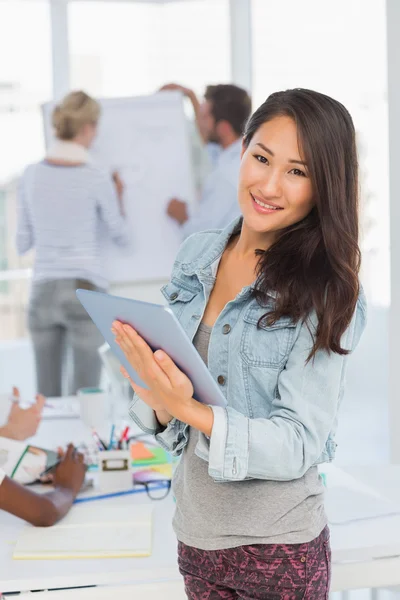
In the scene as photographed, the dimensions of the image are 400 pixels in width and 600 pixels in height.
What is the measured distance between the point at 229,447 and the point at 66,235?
2521 mm

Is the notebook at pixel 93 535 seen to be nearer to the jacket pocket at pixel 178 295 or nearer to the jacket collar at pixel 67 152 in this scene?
the jacket pocket at pixel 178 295

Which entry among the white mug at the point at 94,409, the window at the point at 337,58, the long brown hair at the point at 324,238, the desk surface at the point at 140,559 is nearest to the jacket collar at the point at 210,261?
the long brown hair at the point at 324,238

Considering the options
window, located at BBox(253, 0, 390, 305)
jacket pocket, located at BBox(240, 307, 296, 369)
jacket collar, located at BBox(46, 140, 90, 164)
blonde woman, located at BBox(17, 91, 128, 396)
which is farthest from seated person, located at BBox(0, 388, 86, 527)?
window, located at BBox(253, 0, 390, 305)

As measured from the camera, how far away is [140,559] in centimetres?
142

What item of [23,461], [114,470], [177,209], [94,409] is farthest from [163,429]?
[177,209]

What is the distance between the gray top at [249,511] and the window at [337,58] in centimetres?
284

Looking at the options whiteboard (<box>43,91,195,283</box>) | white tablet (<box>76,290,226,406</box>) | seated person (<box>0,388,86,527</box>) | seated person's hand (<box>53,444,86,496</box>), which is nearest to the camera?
white tablet (<box>76,290,226,406</box>)

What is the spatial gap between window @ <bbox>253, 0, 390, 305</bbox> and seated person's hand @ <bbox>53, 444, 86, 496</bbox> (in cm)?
246

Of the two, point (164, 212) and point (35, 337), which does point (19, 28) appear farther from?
point (35, 337)

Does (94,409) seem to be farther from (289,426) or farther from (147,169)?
(147,169)

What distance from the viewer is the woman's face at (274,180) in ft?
3.72

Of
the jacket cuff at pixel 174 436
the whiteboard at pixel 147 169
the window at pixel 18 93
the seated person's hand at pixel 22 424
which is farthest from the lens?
the window at pixel 18 93

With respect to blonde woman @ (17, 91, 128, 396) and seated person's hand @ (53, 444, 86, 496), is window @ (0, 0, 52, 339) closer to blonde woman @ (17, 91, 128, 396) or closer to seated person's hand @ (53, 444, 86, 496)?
blonde woman @ (17, 91, 128, 396)

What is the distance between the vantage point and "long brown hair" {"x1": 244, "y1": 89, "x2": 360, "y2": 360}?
1105 mm
